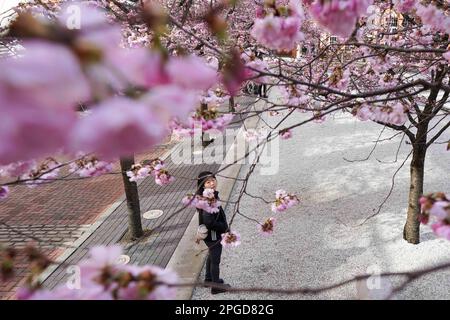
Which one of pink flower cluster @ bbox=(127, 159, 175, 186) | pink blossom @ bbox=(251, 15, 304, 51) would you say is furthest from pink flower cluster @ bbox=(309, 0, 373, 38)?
pink flower cluster @ bbox=(127, 159, 175, 186)

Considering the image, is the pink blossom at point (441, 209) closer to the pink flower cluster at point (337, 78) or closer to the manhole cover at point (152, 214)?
the pink flower cluster at point (337, 78)

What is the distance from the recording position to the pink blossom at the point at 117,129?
487 millimetres

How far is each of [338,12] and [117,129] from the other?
37.3 inches

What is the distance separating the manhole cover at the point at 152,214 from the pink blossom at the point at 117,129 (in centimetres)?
596

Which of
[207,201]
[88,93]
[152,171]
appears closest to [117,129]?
[88,93]

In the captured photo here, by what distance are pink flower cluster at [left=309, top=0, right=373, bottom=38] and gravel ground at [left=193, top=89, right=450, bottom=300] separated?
125cm

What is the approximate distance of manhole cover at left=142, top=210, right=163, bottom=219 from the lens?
6.32m

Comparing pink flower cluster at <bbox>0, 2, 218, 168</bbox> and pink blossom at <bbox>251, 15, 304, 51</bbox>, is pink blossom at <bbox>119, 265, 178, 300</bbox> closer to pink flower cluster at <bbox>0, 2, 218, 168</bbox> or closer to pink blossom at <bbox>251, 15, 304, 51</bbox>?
pink flower cluster at <bbox>0, 2, 218, 168</bbox>

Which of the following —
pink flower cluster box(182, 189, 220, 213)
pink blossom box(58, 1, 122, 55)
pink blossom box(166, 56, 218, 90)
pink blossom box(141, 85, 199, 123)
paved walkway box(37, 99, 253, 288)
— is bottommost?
paved walkway box(37, 99, 253, 288)

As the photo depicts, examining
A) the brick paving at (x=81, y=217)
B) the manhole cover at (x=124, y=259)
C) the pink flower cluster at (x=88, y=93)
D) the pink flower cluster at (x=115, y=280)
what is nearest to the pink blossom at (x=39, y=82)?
the pink flower cluster at (x=88, y=93)

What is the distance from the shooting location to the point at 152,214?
641 centimetres

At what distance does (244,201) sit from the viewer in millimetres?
6562

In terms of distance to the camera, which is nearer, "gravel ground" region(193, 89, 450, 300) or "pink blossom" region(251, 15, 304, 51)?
"pink blossom" region(251, 15, 304, 51)

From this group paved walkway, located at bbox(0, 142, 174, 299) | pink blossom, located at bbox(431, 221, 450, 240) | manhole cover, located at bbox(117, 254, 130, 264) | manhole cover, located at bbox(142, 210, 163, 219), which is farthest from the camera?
manhole cover, located at bbox(142, 210, 163, 219)
